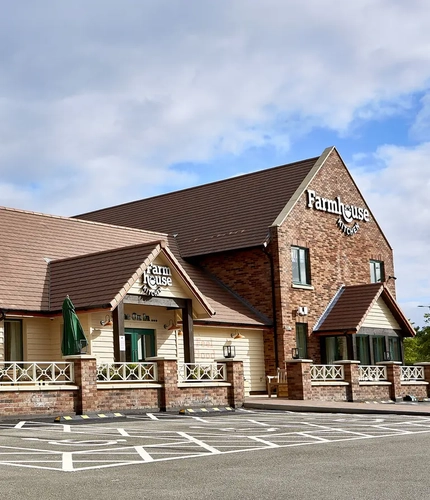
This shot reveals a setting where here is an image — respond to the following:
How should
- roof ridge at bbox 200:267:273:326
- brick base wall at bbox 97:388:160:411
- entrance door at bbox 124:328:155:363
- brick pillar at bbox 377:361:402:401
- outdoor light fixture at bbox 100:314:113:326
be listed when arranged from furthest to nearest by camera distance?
roof ridge at bbox 200:267:273:326
brick pillar at bbox 377:361:402:401
entrance door at bbox 124:328:155:363
outdoor light fixture at bbox 100:314:113:326
brick base wall at bbox 97:388:160:411

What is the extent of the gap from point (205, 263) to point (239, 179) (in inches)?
221

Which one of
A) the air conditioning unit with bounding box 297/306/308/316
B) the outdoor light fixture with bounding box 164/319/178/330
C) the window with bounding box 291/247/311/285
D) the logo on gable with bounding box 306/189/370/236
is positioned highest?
the logo on gable with bounding box 306/189/370/236

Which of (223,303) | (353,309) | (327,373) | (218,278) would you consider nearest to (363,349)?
(353,309)

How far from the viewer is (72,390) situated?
72.8ft

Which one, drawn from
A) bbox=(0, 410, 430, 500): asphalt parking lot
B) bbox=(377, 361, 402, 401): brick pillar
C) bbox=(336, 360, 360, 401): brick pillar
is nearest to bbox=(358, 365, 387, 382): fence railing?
bbox=(377, 361, 402, 401): brick pillar

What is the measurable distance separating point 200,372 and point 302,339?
824 centimetres

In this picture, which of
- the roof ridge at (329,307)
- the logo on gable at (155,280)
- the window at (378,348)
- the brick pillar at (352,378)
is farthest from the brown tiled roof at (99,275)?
the window at (378,348)

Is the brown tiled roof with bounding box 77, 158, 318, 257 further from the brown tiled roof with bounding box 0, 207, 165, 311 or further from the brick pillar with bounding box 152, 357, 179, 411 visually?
the brick pillar with bounding box 152, 357, 179, 411

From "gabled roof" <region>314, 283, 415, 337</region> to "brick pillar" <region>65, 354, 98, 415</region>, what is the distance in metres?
14.3

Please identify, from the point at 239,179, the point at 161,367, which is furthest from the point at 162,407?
the point at 239,179

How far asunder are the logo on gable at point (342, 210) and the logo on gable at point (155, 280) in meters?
10.7

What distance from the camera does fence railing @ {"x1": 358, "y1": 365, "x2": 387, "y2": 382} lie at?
32753 millimetres

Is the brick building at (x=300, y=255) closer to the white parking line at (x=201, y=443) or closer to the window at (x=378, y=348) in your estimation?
the window at (x=378, y=348)

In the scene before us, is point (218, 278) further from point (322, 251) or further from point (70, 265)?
point (70, 265)
